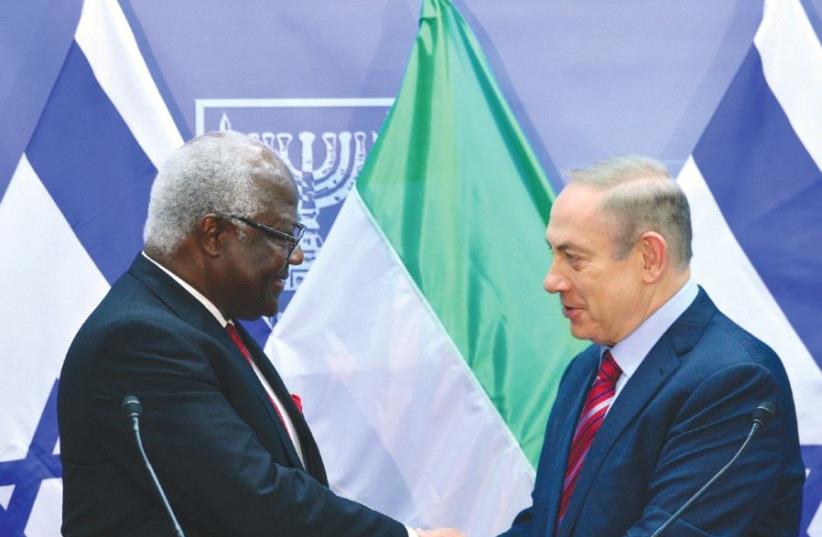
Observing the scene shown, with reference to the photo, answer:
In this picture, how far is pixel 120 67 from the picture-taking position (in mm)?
3484

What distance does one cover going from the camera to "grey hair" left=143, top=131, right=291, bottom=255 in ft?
7.75

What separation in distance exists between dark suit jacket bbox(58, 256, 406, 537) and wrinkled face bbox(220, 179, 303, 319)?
0.11 metres

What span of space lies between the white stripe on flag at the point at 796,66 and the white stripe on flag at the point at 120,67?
5.42 ft

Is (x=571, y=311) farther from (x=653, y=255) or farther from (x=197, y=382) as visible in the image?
(x=197, y=382)

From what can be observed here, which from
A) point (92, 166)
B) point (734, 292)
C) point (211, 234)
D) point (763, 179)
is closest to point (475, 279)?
point (734, 292)

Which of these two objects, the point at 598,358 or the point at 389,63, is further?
the point at 389,63

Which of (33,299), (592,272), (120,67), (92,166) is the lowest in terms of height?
(592,272)

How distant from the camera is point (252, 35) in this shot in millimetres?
3705

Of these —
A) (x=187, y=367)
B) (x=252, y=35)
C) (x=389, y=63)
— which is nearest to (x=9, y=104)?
(x=252, y=35)

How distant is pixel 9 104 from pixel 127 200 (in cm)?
47

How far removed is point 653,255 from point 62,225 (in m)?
1.80

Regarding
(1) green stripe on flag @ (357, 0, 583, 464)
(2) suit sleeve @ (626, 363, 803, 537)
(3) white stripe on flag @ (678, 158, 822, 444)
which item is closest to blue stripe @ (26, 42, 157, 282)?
(1) green stripe on flag @ (357, 0, 583, 464)

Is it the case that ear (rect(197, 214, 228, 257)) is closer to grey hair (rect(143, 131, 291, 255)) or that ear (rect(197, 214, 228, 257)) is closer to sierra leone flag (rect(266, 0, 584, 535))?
grey hair (rect(143, 131, 291, 255))

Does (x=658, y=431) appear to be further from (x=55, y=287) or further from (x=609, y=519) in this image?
(x=55, y=287)
